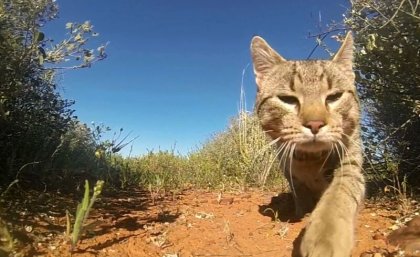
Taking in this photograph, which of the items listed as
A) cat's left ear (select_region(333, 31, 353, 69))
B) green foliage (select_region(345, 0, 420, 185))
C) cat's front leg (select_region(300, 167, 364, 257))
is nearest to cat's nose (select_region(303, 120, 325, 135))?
cat's front leg (select_region(300, 167, 364, 257))

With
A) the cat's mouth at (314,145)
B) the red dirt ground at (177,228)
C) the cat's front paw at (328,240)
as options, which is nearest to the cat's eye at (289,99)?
the cat's mouth at (314,145)

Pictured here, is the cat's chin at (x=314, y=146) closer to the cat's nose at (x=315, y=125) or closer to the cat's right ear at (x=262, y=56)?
the cat's nose at (x=315, y=125)

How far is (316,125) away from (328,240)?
119cm

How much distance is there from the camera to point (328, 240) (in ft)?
8.25

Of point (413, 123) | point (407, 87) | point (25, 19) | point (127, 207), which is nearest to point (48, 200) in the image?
point (127, 207)

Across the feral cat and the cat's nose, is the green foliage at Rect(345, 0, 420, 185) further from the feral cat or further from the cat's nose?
the cat's nose

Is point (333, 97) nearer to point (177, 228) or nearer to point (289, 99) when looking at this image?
point (289, 99)

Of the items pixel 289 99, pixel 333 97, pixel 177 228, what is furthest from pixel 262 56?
pixel 177 228

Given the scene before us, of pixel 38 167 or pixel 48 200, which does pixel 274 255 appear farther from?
pixel 38 167

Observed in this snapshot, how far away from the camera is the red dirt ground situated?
321 centimetres

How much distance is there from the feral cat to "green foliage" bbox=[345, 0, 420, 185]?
0.84 m

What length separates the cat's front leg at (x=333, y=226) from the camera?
248 centimetres

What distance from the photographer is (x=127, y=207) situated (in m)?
4.63

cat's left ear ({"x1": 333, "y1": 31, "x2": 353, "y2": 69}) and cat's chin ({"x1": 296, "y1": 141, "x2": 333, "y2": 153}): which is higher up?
cat's left ear ({"x1": 333, "y1": 31, "x2": 353, "y2": 69})
